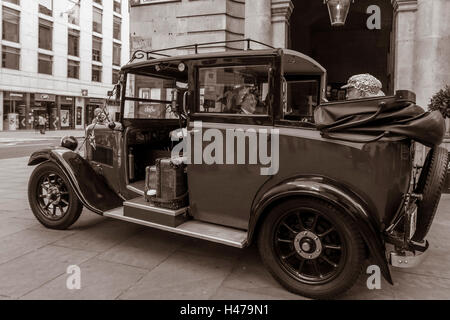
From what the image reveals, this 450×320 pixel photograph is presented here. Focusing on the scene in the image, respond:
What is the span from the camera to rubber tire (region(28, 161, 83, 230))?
477cm

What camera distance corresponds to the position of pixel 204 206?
12.9 ft

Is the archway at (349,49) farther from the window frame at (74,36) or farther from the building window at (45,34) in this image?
the window frame at (74,36)

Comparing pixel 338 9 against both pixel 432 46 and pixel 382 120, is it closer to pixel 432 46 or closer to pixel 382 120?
pixel 432 46

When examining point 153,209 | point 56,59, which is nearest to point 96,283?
point 153,209

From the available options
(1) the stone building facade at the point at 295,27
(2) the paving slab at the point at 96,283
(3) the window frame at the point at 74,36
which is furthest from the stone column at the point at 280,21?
(3) the window frame at the point at 74,36

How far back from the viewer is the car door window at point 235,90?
3.56 metres

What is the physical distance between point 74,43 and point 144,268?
1487 inches

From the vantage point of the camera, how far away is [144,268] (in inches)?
151

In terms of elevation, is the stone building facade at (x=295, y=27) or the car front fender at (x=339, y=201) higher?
the stone building facade at (x=295, y=27)

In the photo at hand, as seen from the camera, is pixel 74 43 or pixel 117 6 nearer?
pixel 74 43

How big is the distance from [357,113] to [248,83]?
1049mm

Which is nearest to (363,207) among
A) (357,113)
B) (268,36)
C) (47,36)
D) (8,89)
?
(357,113)

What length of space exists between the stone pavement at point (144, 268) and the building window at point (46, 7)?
110ft

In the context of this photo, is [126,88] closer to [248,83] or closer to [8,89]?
[248,83]
